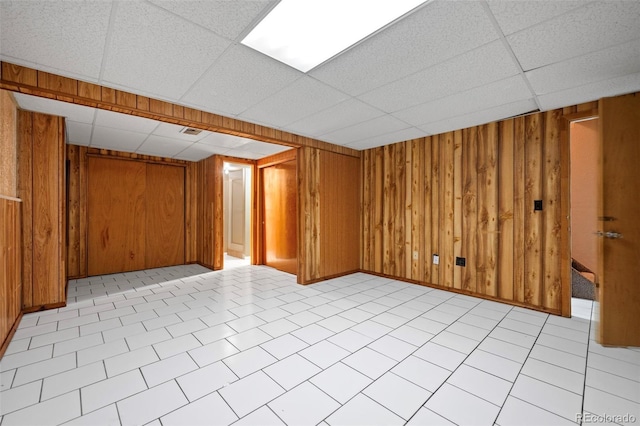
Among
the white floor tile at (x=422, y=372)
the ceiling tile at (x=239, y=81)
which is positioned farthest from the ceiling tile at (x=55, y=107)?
the white floor tile at (x=422, y=372)

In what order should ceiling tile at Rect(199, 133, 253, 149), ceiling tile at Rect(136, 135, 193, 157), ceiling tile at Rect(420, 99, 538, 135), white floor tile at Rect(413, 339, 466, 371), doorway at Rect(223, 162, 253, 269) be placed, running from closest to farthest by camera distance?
1. white floor tile at Rect(413, 339, 466, 371)
2. ceiling tile at Rect(420, 99, 538, 135)
3. ceiling tile at Rect(199, 133, 253, 149)
4. ceiling tile at Rect(136, 135, 193, 157)
5. doorway at Rect(223, 162, 253, 269)

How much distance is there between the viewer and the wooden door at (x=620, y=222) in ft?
7.94

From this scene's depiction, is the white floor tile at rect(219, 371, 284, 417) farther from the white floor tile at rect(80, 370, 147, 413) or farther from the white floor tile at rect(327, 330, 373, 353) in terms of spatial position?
the white floor tile at rect(327, 330, 373, 353)

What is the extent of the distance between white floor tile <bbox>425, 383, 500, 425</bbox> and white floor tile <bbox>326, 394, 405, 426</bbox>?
282 mm

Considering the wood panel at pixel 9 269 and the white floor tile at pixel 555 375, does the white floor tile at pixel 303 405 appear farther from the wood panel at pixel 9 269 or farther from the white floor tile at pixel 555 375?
the wood panel at pixel 9 269

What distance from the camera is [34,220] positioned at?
3342 millimetres

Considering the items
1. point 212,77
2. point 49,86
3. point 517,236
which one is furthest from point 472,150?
point 49,86

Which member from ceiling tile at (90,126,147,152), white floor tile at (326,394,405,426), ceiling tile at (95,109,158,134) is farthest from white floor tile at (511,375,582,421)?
ceiling tile at (90,126,147,152)

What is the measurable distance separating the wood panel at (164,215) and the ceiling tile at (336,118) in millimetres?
3778

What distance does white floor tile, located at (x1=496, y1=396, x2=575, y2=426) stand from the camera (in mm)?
1555

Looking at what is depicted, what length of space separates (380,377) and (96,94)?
362 cm

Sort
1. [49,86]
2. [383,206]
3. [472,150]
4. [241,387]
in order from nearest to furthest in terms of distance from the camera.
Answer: [241,387]
[49,86]
[472,150]
[383,206]

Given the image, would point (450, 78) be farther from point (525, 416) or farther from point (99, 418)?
point (99, 418)

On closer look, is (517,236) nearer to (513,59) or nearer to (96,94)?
(513,59)
